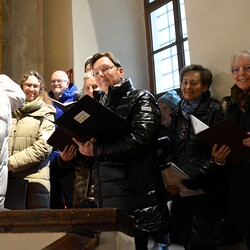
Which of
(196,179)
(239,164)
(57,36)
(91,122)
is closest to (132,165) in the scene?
(91,122)

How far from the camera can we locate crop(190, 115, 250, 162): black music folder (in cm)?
254

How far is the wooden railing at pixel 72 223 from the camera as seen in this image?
4.50ft

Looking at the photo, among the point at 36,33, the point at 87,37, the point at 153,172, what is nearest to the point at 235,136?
the point at 153,172

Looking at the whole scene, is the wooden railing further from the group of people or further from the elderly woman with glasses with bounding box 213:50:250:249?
the elderly woman with glasses with bounding box 213:50:250:249

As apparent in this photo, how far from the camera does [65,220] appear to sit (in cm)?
145

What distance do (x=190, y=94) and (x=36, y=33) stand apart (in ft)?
14.1

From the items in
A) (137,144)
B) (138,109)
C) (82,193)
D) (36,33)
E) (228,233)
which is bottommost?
(228,233)

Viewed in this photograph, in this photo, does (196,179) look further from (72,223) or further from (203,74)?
(72,223)

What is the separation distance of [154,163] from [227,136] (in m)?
0.47

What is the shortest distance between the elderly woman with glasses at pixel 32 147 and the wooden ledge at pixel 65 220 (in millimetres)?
1854

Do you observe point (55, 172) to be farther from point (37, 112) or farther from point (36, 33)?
point (36, 33)

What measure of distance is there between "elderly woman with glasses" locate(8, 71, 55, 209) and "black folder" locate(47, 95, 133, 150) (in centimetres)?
107

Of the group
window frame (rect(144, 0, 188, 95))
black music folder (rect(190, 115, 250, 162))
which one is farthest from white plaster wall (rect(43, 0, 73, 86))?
black music folder (rect(190, 115, 250, 162))

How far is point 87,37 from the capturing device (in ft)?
20.2
